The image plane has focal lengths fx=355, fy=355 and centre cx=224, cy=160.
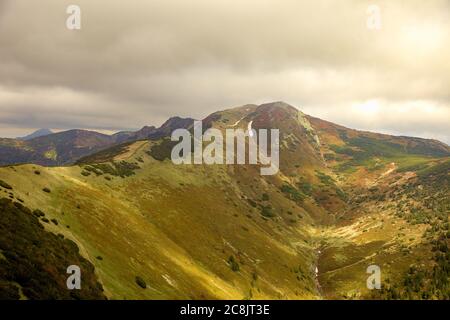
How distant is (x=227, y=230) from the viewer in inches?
3996

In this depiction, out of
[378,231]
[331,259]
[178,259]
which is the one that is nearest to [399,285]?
[331,259]

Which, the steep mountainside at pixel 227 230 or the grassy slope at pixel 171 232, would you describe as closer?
the grassy slope at pixel 171 232

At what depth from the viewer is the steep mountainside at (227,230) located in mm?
51250

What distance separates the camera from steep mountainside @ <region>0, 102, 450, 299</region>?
51250 mm

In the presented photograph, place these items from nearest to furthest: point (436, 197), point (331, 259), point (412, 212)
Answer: point (331, 259), point (412, 212), point (436, 197)

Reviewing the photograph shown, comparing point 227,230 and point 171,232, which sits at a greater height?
point 171,232

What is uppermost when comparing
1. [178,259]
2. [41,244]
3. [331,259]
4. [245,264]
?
[41,244]

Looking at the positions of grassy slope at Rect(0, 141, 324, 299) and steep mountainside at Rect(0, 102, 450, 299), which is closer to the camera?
grassy slope at Rect(0, 141, 324, 299)

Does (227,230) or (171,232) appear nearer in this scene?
(171,232)

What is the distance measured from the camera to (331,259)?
11588 centimetres

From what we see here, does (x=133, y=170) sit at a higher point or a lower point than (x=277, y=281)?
higher
